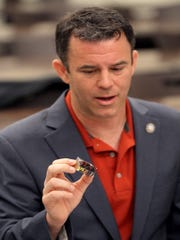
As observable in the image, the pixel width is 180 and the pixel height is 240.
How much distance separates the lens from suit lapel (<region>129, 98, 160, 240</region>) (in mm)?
1940

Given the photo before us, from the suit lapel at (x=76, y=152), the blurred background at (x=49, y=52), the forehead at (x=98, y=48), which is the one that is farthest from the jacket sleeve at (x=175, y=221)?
the blurred background at (x=49, y=52)

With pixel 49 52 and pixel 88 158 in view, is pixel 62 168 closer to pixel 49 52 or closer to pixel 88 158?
pixel 88 158

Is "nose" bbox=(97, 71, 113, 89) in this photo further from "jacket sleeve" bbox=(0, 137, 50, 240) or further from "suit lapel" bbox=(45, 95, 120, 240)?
"jacket sleeve" bbox=(0, 137, 50, 240)

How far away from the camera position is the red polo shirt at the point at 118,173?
1.95m

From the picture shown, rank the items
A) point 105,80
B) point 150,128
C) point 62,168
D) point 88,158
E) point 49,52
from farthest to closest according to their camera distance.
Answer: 1. point 49,52
2. point 150,128
3. point 88,158
4. point 105,80
5. point 62,168

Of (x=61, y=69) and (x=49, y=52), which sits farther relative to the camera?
(x=49, y=52)

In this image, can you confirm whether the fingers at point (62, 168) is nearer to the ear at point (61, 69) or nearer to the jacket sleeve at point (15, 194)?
the jacket sleeve at point (15, 194)

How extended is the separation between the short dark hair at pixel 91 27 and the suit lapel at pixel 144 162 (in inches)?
10.5

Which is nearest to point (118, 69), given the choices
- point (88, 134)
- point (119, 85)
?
point (119, 85)

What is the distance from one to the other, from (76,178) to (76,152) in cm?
8

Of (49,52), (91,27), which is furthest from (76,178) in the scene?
(49,52)

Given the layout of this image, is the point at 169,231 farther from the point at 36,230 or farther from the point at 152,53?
the point at 152,53

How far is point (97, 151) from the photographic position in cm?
196

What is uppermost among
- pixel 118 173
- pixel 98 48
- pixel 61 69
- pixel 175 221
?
pixel 98 48
